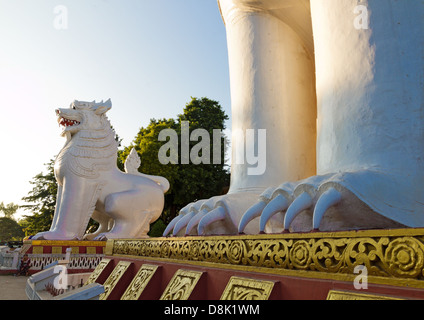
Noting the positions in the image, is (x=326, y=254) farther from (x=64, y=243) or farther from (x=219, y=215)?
(x=64, y=243)

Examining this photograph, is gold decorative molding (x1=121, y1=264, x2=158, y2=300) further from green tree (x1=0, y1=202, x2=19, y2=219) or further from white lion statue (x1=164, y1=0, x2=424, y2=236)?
green tree (x1=0, y1=202, x2=19, y2=219)

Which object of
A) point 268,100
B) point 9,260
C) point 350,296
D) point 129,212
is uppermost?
point 268,100

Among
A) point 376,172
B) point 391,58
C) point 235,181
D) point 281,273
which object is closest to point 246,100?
point 235,181

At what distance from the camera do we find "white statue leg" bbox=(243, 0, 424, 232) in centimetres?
139

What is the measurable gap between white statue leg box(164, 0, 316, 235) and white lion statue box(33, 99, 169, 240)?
525 centimetres

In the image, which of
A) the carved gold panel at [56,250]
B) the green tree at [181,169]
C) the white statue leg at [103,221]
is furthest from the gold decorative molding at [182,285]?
the green tree at [181,169]

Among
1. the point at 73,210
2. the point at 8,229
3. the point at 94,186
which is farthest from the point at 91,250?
the point at 8,229

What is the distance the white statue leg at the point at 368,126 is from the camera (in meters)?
1.39

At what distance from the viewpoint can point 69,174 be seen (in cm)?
715

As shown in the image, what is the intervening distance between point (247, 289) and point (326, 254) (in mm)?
388

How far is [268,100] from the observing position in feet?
8.25

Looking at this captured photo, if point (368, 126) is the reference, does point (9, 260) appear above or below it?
below

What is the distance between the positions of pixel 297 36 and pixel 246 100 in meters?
0.71

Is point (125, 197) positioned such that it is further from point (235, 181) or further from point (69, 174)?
point (235, 181)
